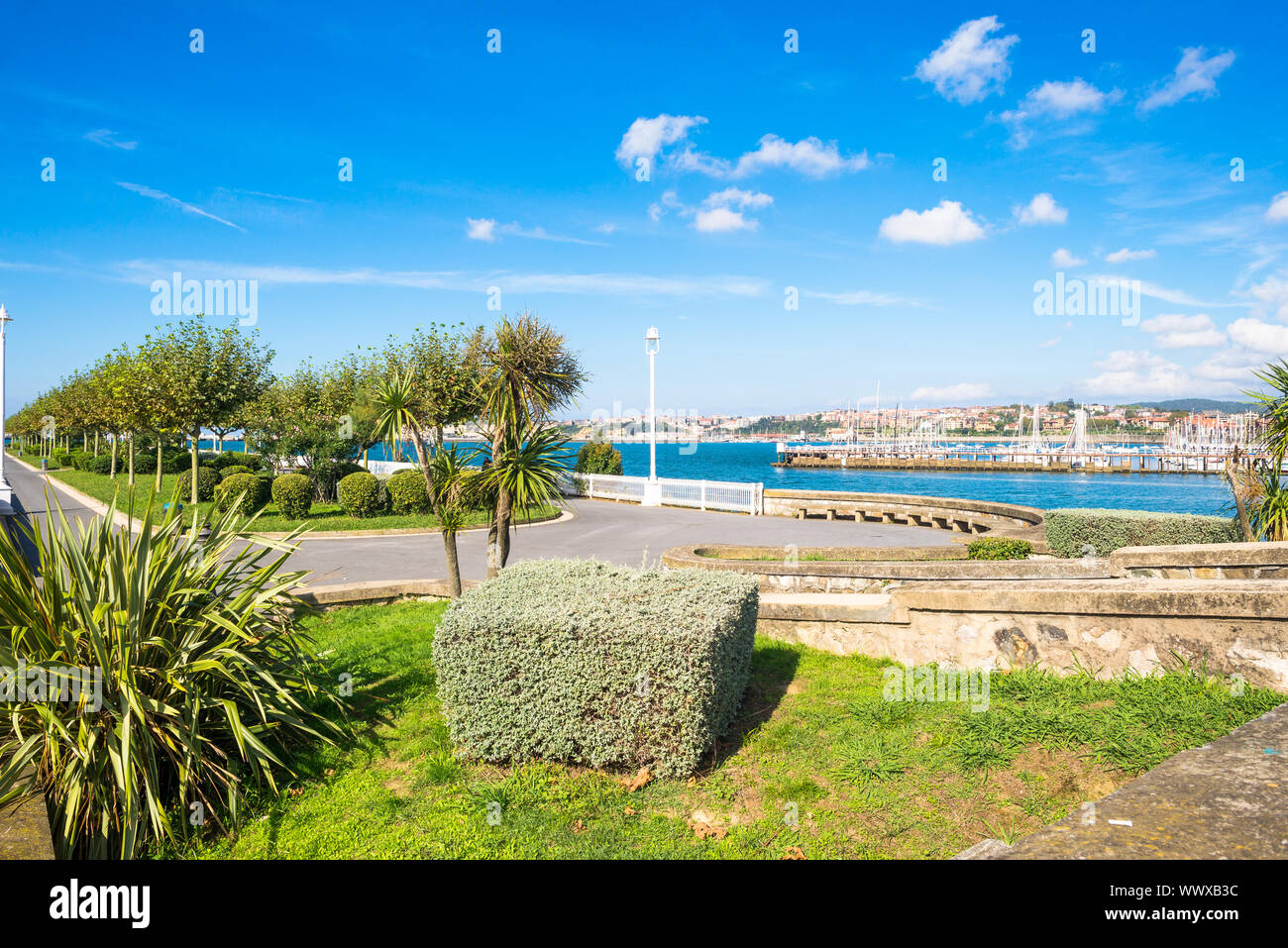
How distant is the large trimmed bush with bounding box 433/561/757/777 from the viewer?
4289mm

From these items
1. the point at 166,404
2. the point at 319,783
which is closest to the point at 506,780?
the point at 319,783

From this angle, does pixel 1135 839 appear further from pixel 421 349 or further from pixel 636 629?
pixel 421 349

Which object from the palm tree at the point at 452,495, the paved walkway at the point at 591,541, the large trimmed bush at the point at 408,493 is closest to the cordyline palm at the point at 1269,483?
the paved walkway at the point at 591,541

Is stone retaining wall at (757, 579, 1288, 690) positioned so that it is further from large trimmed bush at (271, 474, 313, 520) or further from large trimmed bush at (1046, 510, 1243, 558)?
large trimmed bush at (271, 474, 313, 520)

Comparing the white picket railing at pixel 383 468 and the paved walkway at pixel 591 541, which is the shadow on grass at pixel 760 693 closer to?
the paved walkway at pixel 591 541

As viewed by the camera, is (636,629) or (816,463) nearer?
(636,629)

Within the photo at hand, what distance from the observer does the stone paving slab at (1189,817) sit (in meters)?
2.23

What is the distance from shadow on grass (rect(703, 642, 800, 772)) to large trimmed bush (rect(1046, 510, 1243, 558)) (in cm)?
612

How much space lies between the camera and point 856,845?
3.69m

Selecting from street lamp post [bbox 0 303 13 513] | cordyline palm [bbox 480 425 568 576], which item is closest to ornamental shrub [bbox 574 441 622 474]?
street lamp post [bbox 0 303 13 513]

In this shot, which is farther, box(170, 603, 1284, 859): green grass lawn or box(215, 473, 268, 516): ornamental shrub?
box(215, 473, 268, 516): ornamental shrub

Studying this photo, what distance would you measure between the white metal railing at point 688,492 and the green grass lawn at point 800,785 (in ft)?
41.1
